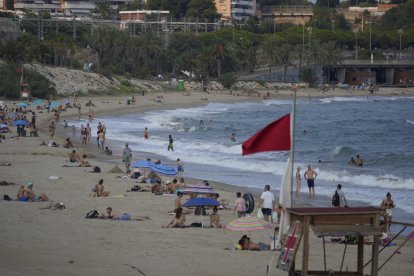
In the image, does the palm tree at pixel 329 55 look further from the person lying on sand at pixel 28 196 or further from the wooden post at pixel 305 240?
the wooden post at pixel 305 240

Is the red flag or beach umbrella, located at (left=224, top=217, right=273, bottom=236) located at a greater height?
the red flag

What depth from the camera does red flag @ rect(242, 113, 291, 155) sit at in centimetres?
1177

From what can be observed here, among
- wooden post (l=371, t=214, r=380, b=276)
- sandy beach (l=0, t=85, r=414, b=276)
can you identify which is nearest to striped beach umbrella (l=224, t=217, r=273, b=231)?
sandy beach (l=0, t=85, r=414, b=276)

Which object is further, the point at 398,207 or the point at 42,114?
the point at 42,114

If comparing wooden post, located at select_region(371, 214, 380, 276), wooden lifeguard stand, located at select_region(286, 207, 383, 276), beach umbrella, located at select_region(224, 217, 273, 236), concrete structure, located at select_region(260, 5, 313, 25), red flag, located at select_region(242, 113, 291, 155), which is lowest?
concrete structure, located at select_region(260, 5, 313, 25)

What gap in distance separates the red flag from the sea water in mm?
11299

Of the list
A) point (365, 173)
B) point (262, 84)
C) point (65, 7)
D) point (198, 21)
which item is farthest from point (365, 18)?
point (365, 173)

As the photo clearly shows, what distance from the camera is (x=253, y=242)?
17.5 meters

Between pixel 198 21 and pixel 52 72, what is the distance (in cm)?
7211

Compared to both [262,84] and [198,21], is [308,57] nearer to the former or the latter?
[262,84]

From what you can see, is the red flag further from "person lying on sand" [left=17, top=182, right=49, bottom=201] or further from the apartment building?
the apartment building

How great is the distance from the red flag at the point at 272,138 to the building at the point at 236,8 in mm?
160226

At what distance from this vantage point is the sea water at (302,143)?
99.7 ft

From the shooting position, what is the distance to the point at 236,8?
177 meters
